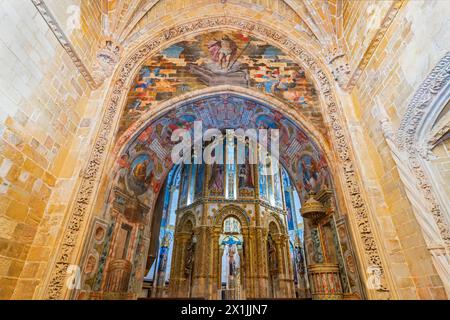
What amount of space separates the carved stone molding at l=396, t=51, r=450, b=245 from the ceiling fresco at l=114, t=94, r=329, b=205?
2.34 metres

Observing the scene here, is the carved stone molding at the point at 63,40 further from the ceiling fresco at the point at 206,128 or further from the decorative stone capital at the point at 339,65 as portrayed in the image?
the decorative stone capital at the point at 339,65

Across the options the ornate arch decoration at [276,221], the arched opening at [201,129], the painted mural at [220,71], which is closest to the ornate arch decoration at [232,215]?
the ornate arch decoration at [276,221]

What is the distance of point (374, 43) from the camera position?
5055 millimetres

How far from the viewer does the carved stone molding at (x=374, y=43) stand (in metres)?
4.42

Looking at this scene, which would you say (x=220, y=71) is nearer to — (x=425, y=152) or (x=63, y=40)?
(x=63, y=40)

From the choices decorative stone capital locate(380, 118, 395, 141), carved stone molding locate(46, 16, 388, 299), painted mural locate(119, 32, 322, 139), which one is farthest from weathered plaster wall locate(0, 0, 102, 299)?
decorative stone capital locate(380, 118, 395, 141)

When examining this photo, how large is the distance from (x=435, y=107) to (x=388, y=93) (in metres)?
1.09

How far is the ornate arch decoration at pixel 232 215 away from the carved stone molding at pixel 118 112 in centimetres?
1072

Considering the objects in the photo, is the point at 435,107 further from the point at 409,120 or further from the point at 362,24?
the point at 362,24

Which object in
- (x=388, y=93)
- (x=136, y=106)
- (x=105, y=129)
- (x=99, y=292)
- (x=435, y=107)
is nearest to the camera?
(x=435, y=107)

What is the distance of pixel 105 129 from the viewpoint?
5996mm

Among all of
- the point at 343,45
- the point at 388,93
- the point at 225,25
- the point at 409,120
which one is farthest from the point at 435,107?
the point at 225,25

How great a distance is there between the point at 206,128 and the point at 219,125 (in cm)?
55

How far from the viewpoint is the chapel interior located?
3.91 meters
